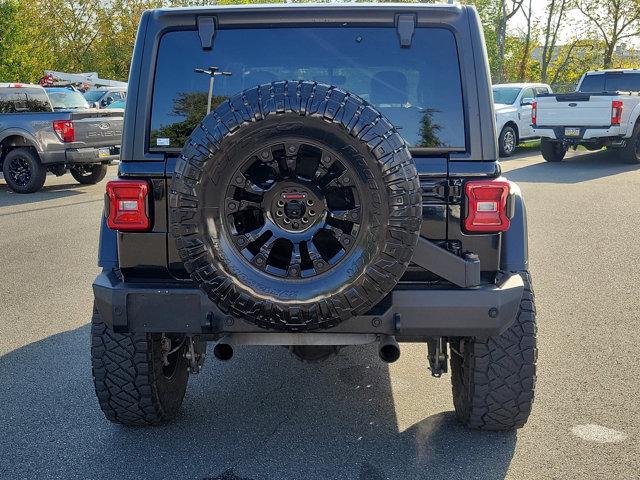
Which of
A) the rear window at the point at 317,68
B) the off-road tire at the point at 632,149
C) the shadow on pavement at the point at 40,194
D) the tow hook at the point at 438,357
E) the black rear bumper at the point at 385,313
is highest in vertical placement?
the rear window at the point at 317,68

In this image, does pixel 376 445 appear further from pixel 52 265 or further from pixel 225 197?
pixel 52 265

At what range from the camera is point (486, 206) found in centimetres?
332

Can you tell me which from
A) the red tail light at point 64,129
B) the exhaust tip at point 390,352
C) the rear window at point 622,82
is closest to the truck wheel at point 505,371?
the exhaust tip at point 390,352

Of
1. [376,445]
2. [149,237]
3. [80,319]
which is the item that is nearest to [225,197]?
[149,237]

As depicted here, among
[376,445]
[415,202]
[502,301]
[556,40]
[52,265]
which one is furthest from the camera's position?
[556,40]

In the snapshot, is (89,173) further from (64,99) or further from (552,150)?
(552,150)

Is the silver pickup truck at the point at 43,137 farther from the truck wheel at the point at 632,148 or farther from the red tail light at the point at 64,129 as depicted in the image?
the truck wheel at the point at 632,148

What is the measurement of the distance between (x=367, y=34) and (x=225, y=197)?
1.04 meters

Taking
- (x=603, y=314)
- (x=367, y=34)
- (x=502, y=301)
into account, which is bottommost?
(x=603, y=314)

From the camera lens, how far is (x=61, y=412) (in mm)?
4125

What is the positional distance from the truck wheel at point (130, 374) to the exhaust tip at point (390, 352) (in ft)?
3.65

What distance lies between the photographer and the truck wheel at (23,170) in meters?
13.3

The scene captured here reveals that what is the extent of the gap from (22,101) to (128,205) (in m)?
11.2

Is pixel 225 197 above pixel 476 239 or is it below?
above
